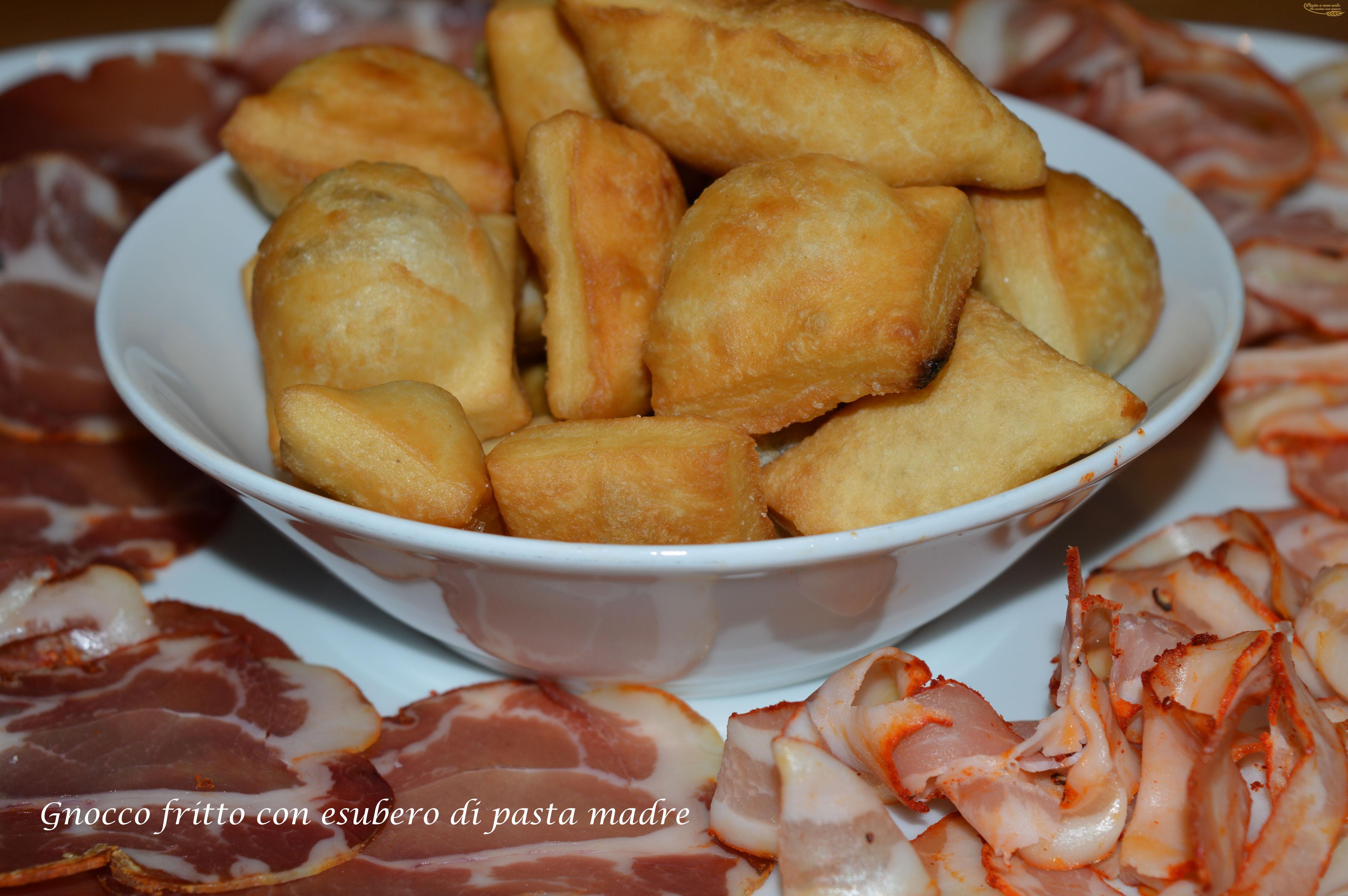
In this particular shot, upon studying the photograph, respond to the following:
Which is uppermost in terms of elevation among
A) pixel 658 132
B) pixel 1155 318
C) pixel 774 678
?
pixel 658 132

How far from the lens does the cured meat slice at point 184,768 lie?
1023 millimetres

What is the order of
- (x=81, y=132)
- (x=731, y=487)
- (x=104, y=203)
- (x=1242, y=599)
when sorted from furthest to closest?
(x=81, y=132) < (x=104, y=203) < (x=1242, y=599) < (x=731, y=487)

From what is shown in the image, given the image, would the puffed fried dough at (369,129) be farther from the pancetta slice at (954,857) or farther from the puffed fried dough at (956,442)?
the pancetta slice at (954,857)

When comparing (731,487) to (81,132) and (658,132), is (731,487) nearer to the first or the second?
(658,132)

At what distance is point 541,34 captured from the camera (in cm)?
128

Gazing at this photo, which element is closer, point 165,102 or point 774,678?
point 774,678

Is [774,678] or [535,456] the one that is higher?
[535,456]

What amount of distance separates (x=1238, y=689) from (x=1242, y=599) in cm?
25

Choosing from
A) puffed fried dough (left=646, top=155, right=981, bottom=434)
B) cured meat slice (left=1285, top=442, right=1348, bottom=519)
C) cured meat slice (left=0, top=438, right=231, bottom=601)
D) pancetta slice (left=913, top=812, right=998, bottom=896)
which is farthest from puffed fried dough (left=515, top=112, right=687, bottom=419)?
cured meat slice (left=1285, top=442, right=1348, bottom=519)

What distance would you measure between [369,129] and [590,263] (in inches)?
16.0

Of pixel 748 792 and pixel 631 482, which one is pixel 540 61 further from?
A: pixel 748 792

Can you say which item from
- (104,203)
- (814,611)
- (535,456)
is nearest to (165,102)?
(104,203)

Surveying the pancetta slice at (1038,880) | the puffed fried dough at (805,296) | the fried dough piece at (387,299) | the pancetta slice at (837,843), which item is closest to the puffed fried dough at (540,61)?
the fried dough piece at (387,299)

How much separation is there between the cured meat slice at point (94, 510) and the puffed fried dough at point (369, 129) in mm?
427
